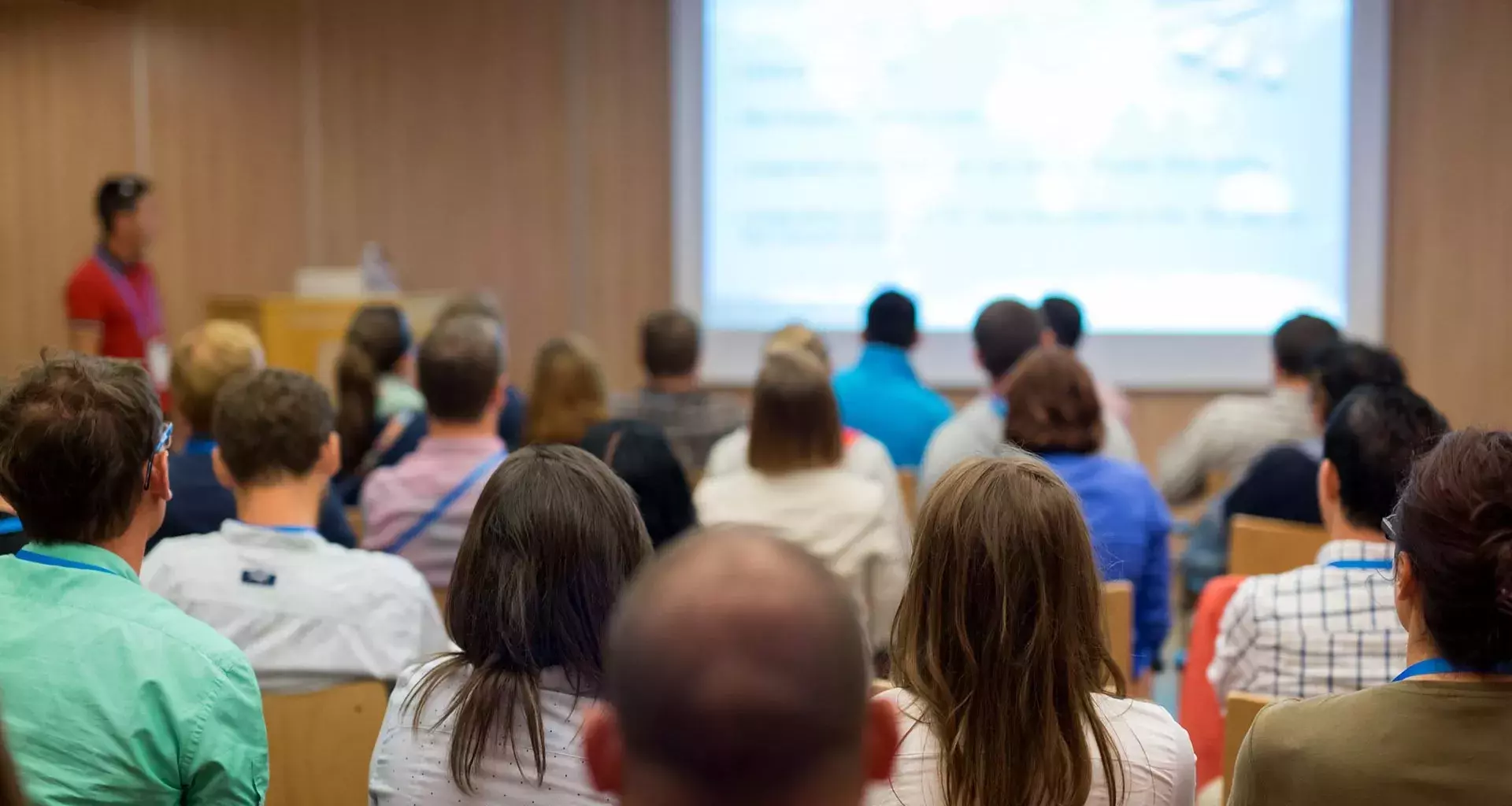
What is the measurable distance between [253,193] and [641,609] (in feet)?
22.5

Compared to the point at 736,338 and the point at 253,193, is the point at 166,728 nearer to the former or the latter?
the point at 736,338

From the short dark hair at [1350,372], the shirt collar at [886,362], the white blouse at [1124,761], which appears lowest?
the white blouse at [1124,761]

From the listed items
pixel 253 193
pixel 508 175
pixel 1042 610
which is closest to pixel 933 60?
pixel 508 175

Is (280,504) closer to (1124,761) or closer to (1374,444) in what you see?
(1124,761)

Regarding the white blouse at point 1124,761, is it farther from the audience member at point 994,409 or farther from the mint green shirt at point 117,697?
the audience member at point 994,409

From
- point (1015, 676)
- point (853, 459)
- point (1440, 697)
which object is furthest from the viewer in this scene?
point (853, 459)

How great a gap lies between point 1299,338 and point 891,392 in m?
1.24

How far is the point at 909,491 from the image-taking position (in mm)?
4066

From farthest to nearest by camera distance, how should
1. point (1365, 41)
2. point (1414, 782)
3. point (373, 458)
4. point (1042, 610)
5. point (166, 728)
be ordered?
point (1365, 41) < point (373, 458) < point (166, 728) < point (1042, 610) < point (1414, 782)

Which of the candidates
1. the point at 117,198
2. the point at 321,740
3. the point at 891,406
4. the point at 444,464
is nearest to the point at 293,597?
the point at 321,740

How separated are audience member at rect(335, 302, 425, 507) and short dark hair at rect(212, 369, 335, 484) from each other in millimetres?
1124

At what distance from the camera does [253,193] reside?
23.5ft

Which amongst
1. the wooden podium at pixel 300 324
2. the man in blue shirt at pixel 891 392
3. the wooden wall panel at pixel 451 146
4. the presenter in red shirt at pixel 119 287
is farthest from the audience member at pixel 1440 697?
the wooden wall panel at pixel 451 146

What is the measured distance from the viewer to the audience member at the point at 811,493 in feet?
10.5
